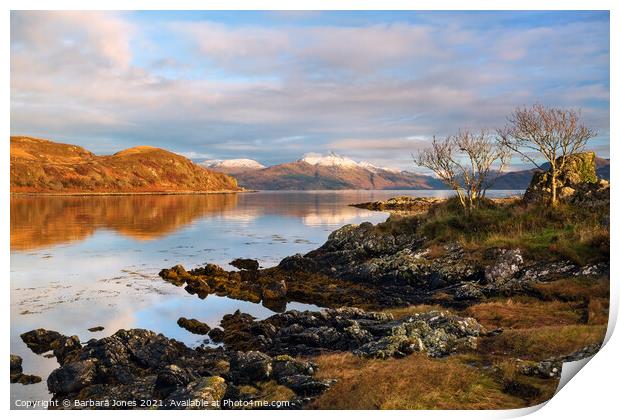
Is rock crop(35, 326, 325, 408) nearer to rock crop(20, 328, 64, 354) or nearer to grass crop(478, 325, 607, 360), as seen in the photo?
rock crop(20, 328, 64, 354)

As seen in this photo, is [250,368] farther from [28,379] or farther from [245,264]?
[245,264]

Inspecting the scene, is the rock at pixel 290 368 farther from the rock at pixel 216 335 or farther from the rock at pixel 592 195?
the rock at pixel 592 195

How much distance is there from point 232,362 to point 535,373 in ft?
20.7

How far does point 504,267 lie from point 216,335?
1129 centimetres

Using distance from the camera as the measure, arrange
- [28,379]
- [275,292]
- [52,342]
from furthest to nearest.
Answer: [275,292] → [52,342] → [28,379]

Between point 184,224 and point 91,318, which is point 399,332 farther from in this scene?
point 184,224

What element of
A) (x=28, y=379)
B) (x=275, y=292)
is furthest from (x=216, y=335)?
(x=275, y=292)

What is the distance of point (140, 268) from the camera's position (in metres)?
24.2

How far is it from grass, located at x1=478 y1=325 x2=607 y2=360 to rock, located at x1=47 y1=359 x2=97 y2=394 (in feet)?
28.4

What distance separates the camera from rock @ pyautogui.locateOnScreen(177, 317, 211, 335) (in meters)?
14.2

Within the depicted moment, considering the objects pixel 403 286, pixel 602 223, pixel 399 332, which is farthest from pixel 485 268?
pixel 399 332

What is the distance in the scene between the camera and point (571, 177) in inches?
1014

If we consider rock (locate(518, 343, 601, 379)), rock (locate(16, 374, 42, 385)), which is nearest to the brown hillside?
rock (locate(16, 374, 42, 385))

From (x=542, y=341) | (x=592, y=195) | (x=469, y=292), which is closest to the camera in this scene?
(x=542, y=341)
